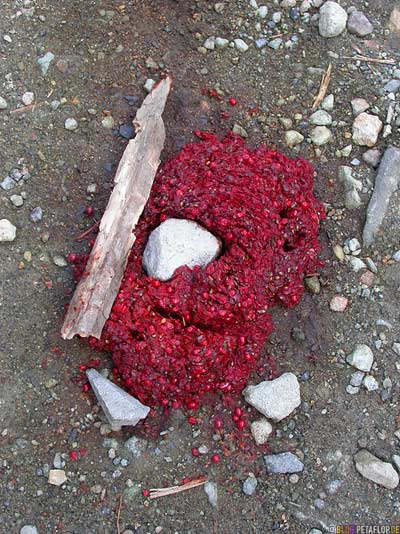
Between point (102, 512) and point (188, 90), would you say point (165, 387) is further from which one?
point (188, 90)

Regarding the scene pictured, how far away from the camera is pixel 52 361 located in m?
3.90

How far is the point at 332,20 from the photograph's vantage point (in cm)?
473

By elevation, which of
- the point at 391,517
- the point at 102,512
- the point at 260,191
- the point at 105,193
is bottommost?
the point at 102,512

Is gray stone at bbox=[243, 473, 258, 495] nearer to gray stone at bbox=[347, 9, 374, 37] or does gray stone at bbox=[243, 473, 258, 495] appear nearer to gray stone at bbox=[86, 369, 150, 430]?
gray stone at bbox=[86, 369, 150, 430]

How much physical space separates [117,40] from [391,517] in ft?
11.6

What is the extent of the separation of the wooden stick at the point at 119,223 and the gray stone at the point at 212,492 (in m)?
1.05

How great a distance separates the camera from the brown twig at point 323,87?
462cm

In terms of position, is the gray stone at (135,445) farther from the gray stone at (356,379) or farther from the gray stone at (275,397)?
the gray stone at (356,379)

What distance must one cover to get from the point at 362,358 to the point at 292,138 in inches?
60.7

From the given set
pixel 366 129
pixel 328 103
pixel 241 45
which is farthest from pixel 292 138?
pixel 241 45

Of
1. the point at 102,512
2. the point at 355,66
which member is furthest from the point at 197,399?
the point at 355,66

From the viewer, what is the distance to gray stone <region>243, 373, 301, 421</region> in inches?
152

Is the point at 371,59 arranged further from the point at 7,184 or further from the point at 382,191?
the point at 7,184

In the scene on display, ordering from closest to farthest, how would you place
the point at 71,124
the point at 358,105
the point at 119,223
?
the point at 119,223 → the point at 71,124 → the point at 358,105
